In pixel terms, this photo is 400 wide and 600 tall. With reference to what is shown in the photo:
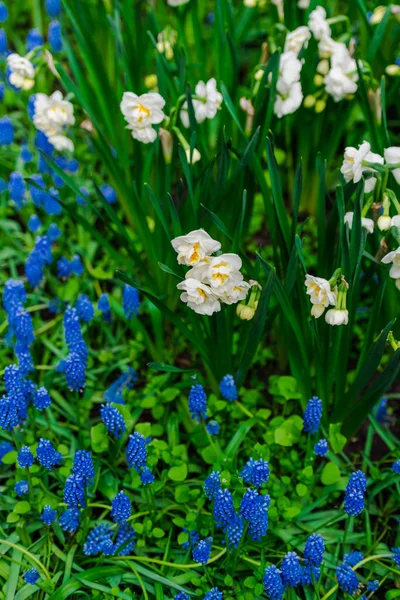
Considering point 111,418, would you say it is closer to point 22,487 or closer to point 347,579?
point 22,487

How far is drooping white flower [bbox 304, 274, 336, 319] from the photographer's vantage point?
1.76 metres

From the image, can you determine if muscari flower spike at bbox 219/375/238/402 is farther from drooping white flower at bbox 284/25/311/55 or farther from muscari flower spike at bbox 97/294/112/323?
drooping white flower at bbox 284/25/311/55

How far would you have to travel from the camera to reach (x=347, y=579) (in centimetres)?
179

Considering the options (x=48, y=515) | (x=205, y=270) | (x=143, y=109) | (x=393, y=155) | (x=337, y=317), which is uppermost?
(x=143, y=109)

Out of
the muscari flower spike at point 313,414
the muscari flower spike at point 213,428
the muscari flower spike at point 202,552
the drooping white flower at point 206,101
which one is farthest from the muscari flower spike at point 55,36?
the muscari flower spike at point 202,552

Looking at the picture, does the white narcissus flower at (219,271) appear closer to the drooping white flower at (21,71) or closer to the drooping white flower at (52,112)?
the drooping white flower at (52,112)

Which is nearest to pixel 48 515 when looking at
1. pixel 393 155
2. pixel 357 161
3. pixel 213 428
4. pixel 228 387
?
pixel 213 428

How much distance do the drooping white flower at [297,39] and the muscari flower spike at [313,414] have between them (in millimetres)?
1342

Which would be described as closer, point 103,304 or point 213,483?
point 213,483

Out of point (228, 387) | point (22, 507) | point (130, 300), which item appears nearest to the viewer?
point (22, 507)

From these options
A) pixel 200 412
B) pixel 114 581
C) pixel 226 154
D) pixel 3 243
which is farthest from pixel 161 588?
pixel 3 243

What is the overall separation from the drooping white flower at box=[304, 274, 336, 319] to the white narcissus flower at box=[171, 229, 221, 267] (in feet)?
Answer: 0.91

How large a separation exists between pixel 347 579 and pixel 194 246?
989 mm

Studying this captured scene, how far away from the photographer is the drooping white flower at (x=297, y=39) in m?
2.46
